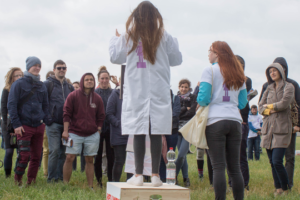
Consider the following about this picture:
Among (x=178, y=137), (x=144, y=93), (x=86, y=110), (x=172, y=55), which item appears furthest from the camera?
(x=178, y=137)

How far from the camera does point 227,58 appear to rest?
155 inches

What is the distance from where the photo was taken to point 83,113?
5852 mm

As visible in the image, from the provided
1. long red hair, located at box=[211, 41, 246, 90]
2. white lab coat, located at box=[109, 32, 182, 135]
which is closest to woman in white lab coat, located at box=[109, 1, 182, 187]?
white lab coat, located at box=[109, 32, 182, 135]

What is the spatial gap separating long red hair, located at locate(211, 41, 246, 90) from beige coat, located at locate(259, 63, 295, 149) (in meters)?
1.91

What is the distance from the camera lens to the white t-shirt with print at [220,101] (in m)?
3.73

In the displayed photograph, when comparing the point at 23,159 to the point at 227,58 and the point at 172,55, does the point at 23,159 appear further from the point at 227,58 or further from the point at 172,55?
the point at 227,58

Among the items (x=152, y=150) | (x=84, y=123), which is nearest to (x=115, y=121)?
(x=84, y=123)

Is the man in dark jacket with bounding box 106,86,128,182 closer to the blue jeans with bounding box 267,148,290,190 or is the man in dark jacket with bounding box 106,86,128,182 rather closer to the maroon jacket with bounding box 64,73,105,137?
the maroon jacket with bounding box 64,73,105,137

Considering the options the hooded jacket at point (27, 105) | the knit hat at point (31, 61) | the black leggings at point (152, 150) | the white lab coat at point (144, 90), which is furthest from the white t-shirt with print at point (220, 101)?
the knit hat at point (31, 61)

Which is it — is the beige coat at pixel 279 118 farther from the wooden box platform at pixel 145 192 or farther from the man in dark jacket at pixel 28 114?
the man in dark jacket at pixel 28 114

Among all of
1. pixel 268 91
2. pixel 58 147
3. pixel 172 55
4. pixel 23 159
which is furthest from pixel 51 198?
pixel 268 91

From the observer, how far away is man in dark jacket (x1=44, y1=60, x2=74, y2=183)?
6.15 meters

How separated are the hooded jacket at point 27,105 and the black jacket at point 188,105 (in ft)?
9.25

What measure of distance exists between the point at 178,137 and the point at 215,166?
3156 millimetres
